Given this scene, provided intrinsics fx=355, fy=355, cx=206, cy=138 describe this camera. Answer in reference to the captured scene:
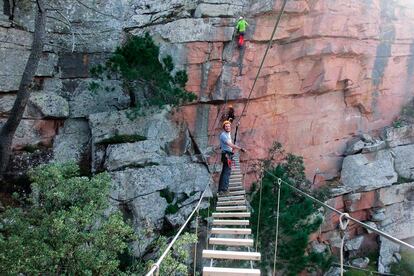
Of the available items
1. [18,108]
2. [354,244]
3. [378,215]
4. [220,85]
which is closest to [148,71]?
A: [220,85]

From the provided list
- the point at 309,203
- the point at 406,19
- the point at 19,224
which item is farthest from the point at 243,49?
the point at 19,224

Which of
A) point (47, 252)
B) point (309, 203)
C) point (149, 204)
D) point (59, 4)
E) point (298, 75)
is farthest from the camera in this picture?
point (298, 75)

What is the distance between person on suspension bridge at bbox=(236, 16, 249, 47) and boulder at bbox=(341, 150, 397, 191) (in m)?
6.39

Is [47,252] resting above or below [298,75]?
below

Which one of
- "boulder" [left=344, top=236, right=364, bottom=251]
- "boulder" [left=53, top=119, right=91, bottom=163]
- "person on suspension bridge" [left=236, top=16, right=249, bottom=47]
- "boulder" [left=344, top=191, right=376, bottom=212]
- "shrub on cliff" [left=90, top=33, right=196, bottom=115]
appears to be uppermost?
"person on suspension bridge" [left=236, top=16, right=249, bottom=47]

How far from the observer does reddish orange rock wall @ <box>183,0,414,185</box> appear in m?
12.8

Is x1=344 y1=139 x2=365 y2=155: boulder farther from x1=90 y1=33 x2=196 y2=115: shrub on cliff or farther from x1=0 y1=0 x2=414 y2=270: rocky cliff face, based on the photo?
x1=90 y1=33 x2=196 y2=115: shrub on cliff

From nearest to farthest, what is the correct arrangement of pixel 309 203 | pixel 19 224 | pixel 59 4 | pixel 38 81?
pixel 19 224 → pixel 309 203 → pixel 38 81 → pixel 59 4

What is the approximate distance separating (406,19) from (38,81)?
14929 mm

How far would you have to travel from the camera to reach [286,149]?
543 inches

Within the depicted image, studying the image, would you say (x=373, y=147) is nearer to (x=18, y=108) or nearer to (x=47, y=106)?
(x=47, y=106)

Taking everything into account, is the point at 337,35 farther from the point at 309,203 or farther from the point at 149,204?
the point at 149,204

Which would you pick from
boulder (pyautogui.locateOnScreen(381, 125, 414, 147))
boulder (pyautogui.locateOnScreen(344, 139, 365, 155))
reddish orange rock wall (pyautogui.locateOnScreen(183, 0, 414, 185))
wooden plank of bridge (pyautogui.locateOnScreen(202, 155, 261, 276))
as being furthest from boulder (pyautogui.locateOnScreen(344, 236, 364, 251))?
wooden plank of bridge (pyautogui.locateOnScreen(202, 155, 261, 276))

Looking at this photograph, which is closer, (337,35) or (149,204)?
(149,204)
